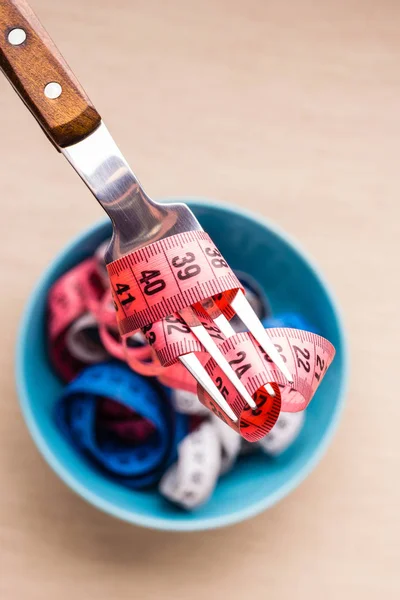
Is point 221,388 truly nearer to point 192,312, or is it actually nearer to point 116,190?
point 192,312

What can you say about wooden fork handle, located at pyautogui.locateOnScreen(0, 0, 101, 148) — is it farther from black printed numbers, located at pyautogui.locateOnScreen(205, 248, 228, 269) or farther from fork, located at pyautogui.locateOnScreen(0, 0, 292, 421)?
black printed numbers, located at pyautogui.locateOnScreen(205, 248, 228, 269)

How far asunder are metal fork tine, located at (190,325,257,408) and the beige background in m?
0.39

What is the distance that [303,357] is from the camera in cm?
62

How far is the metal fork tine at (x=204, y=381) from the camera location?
0.54 meters

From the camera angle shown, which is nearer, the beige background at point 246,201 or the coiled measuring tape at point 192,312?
the coiled measuring tape at point 192,312

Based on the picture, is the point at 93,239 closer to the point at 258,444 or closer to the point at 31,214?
the point at 31,214

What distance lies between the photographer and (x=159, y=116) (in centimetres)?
98

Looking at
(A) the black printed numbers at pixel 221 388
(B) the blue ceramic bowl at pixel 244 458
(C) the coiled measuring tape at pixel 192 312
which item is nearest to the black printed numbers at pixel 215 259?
(C) the coiled measuring tape at pixel 192 312

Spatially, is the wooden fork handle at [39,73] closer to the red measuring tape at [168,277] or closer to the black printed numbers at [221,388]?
the red measuring tape at [168,277]

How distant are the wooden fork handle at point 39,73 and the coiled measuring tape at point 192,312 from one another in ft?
0.39

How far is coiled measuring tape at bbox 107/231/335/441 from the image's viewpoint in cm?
54

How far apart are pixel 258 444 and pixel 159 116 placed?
504 millimetres

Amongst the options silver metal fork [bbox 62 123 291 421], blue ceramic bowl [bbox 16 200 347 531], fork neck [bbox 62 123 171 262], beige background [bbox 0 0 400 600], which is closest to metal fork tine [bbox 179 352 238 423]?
silver metal fork [bbox 62 123 291 421]

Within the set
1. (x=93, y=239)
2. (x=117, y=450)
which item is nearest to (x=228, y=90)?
(x=93, y=239)
